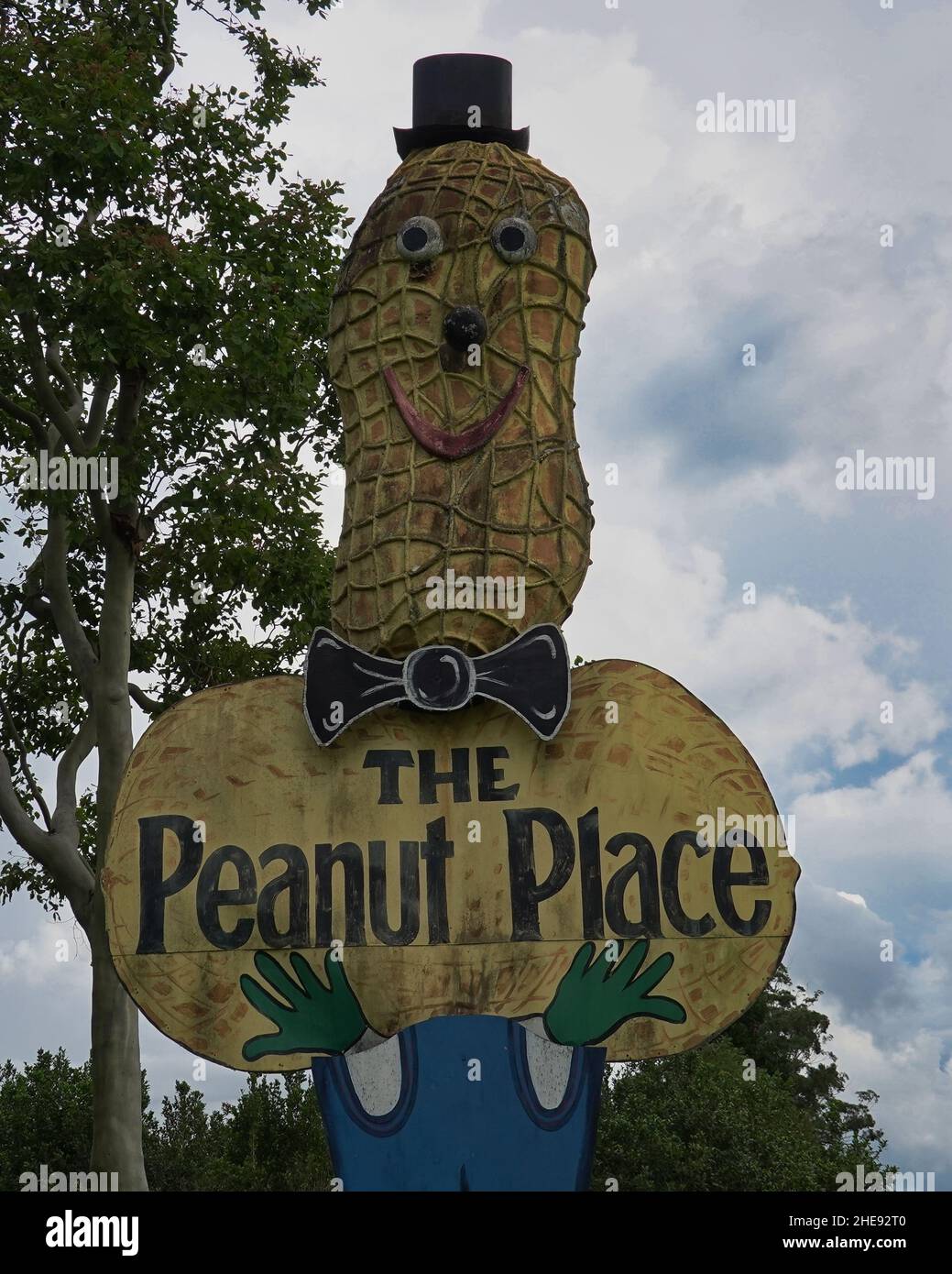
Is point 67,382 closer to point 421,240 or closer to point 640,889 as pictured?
point 421,240

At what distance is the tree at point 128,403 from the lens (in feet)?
42.3

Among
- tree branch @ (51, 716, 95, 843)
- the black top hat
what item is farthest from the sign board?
tree branch @ (51, 716, 95, 843)

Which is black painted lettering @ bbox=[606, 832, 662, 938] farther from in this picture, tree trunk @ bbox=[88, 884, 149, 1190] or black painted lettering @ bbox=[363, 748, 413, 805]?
tree trunk @ bbox=[88, 884, 149, 1190]

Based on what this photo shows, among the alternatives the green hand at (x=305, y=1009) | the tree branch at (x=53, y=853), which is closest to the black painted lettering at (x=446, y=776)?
the green hand at (x=305, y=1009)

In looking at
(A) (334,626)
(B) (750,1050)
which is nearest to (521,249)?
(A) (334,626)

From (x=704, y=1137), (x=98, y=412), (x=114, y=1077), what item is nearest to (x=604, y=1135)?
(x=704, y=1137)

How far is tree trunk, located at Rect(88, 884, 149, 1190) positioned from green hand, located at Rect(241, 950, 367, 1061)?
4.71 m

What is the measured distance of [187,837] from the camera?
330 inches

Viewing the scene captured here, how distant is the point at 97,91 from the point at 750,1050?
17.8m

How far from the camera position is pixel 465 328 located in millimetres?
8438

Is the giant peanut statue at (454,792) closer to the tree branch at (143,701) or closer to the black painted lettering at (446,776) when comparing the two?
the black painted lettering at (446,776)

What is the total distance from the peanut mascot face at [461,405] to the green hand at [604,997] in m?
1.66

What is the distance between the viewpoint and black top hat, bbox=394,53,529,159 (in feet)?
30.2
